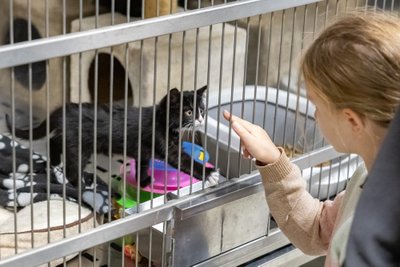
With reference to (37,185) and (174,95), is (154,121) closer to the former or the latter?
(174,95)

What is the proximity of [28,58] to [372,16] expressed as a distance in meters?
0.43

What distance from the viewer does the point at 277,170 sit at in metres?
1.21

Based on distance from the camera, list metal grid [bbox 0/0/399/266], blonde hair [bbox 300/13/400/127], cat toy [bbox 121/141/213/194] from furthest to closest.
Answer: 1. cat toy [bbox 121/141/213/194]
2. metal grid [bbox 0/0/399/266]
3. blonde hair [bbox 300/13/400/127]

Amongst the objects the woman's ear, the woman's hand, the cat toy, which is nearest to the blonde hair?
the woman's ear

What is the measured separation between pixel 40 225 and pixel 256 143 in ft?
1.18

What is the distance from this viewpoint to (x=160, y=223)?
1.30 m

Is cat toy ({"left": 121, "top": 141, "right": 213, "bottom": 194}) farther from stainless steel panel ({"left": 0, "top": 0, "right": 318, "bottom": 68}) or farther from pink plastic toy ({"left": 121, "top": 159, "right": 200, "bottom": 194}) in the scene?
stainless steel panel ({"left": 0, "top": 0, "right": 318, "bottom": 68})

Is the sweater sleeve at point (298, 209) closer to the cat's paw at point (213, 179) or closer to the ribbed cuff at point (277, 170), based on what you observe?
the ribbed cuff at point (277, 170)

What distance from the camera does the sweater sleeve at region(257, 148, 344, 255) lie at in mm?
1218

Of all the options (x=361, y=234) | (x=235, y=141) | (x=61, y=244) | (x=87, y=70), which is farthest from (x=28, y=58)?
(x=87, y=70)

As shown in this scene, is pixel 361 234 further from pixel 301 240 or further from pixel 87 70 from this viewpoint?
pixel 87 70

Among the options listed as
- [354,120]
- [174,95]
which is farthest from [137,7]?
[354,120]

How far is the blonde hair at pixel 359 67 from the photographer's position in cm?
97

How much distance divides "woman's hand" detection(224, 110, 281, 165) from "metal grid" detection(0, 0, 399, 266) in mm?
91
